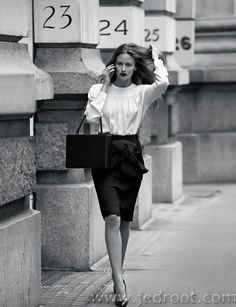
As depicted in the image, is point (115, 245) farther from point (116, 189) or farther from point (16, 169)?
point (16, 169)

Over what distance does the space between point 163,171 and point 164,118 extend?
0.71 metres

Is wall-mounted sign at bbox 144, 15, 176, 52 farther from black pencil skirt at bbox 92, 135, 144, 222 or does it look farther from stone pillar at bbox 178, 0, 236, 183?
black pencil skirt at bbox 92, 135, 144, 222

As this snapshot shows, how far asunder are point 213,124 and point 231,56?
1190 mm

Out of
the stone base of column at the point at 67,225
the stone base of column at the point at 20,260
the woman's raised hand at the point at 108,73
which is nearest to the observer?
the stone base of column at the point at 20,260

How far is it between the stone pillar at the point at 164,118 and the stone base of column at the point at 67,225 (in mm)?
4997

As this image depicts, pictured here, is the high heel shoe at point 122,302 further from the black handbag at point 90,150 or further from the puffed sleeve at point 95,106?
the puffed sleeve at point 95,106

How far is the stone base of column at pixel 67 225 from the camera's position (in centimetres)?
1032

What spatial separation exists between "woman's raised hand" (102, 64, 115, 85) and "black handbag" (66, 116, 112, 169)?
47cm

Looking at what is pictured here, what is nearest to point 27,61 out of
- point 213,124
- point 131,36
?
point 131,36

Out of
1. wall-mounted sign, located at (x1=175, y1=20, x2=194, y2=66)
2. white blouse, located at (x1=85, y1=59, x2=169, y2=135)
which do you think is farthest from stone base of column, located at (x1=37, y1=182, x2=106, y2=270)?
wall-mounted sign, located at (x1=175, y1=20, x2=194, y2=66)

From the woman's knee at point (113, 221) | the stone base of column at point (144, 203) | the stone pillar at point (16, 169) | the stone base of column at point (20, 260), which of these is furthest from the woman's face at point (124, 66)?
the stone base of column at point (144, 203)

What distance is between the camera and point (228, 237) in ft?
40.3

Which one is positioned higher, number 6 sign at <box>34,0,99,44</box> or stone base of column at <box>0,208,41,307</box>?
number 6 sign at <box>34,0,99,44</box>

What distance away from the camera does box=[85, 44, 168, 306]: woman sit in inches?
334
